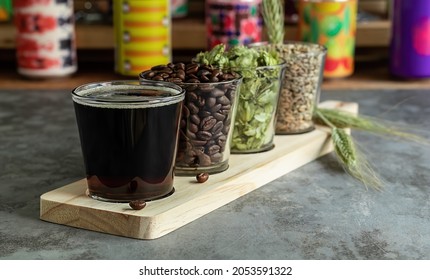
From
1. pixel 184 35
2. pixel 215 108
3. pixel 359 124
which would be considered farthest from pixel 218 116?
pixel 184 35

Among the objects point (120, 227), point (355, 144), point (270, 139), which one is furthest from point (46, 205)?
point (355, 144)

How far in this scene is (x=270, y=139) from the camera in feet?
3.58

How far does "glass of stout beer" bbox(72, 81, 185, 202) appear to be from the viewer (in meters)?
0.87

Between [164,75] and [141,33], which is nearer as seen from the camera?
[164,75]

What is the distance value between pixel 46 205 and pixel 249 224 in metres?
0.21

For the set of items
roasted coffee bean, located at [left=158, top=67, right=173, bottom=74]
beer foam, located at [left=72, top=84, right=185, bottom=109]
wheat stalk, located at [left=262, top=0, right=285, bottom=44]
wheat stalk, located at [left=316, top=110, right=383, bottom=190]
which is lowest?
wheat stalk, located at [left=316, top=110, right=383, bottom=190]

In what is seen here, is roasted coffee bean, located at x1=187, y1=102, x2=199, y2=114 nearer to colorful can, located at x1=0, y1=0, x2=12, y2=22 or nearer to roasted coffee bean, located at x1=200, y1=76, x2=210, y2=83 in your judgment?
roasted coffee bean, located at x1=200, y1=76, x2=210, y2=83

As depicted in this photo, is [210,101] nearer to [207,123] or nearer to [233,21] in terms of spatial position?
[207,123]

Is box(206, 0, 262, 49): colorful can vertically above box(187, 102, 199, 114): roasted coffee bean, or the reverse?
box(206, 0, 262, 49): colorful can

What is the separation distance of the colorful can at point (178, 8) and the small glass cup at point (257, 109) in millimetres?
803

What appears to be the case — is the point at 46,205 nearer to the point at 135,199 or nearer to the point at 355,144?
the point at 135,199

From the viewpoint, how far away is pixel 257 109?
105cm

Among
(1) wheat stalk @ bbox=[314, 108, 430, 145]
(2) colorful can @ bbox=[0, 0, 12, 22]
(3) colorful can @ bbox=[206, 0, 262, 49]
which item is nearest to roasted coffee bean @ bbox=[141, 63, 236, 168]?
(1) wheat stalk @ bbox=[314, 108, 430, 145]

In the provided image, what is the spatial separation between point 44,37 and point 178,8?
1.02 ft
